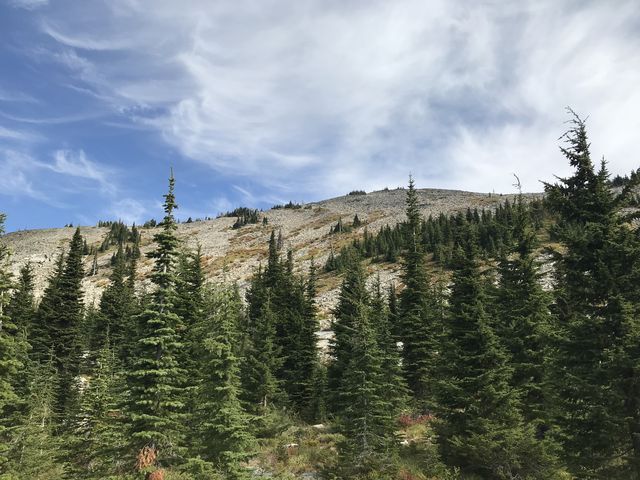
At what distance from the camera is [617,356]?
12.8 metres

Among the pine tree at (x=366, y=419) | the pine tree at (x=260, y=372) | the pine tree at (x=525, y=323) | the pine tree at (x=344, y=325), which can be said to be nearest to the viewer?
the pine tree at (x=366, y=419)

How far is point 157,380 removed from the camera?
68.0ft

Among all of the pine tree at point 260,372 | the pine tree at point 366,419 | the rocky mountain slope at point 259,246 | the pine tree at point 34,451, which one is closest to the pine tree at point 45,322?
the pine tree at point 34,451

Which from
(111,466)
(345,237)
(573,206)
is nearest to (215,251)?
(345,237)

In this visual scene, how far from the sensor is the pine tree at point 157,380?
2020 centimetres

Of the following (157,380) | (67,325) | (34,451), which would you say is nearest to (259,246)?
(67,325)

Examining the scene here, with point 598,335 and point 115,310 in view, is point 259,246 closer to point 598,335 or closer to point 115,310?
point 115,310

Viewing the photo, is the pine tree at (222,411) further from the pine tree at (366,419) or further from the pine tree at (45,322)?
the pine tree at (45,322)

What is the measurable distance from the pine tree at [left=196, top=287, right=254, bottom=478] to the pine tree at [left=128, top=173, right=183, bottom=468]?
1467 mm

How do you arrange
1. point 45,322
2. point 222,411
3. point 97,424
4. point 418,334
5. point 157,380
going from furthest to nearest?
point 45,322 < point 418,334 < point 97,424 < point 157,380 < point 222,411

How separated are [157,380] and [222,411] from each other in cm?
411

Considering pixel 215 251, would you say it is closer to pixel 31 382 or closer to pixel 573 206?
pixel 31 382

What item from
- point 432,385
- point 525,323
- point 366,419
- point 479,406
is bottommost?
point 366,419

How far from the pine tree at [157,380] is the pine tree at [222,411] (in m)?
1.47
